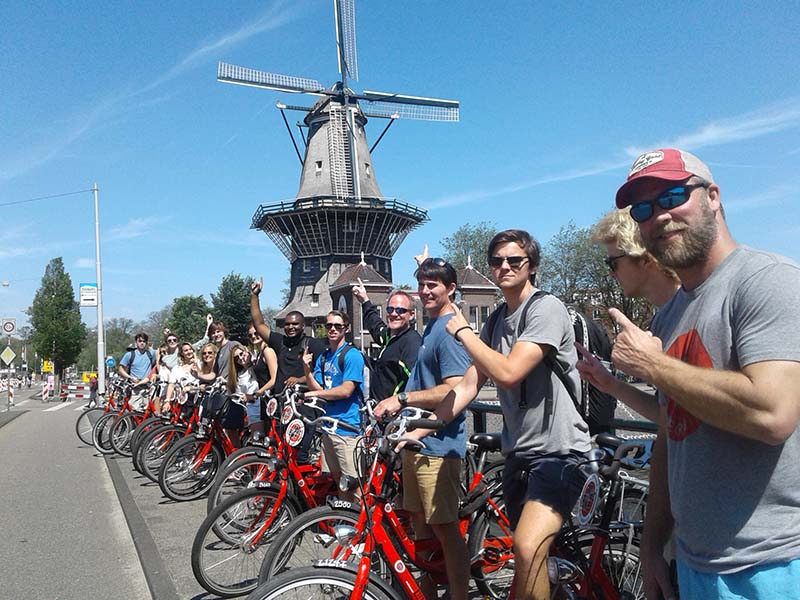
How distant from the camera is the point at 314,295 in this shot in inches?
1857

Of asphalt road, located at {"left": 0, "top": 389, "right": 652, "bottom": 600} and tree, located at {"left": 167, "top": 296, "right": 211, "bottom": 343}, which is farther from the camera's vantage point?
tree, located at {"left": 167, "top": 296, "right": 211, "bottom": 343}

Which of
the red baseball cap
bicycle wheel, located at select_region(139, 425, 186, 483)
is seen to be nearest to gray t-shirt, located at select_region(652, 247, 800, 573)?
the red baseball cap

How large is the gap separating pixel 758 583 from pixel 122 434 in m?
11.6

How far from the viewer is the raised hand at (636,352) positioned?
67.3 inches

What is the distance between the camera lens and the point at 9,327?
88.8 feet

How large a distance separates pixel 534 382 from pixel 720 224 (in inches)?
52.1

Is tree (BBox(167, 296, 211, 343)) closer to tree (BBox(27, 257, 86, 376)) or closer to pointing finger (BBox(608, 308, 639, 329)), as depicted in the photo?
tree (BBox(27, 257, 86, 376))

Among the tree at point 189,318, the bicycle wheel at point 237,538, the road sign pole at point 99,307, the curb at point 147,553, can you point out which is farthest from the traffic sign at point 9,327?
the tree at point 189,318

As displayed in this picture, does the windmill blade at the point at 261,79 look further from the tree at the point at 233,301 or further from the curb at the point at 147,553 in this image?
the curb at the point at 147,553

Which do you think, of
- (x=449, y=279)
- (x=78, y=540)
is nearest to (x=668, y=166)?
(x=449, y=279)

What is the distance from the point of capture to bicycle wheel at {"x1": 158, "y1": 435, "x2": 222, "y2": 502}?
749cm

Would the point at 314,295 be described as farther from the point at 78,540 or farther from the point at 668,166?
the point at 668,166

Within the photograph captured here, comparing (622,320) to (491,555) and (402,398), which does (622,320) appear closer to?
(402,398)

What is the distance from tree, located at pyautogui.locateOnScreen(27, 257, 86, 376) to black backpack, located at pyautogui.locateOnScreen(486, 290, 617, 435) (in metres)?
53.7
